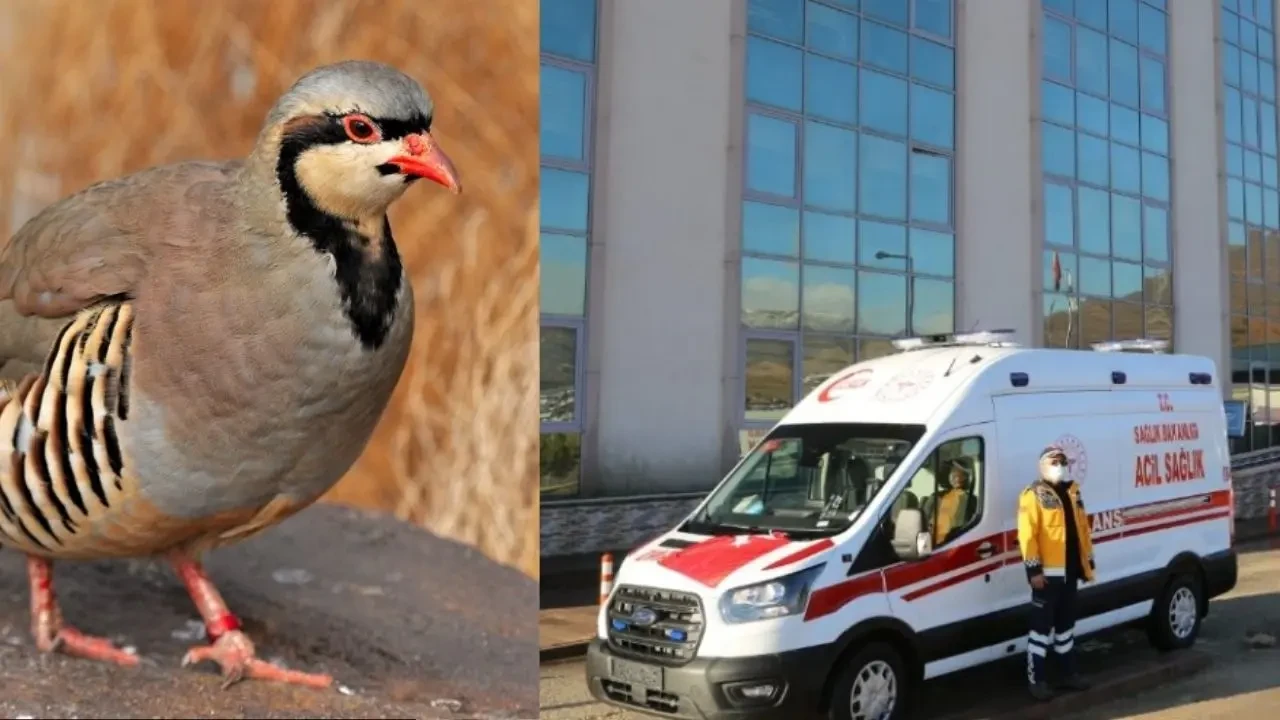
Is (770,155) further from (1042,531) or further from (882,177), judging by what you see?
(1042,531)

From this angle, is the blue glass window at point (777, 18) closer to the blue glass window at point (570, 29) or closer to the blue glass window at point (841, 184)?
the blue glass window at point (841, 184)

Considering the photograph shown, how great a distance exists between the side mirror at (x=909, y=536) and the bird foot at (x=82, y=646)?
5.10 m

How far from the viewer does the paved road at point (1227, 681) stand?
8.26 metres

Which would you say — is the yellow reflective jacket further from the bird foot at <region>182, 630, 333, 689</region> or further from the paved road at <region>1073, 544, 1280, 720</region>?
the bird foot at <region>182, 630, 333, 689</region>

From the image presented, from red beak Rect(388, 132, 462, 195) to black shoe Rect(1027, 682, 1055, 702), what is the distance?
21.6 ft

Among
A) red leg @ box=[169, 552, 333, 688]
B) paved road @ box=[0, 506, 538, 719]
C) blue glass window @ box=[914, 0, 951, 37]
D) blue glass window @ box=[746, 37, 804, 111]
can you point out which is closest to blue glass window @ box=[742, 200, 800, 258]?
blue glass window @ box=[746, 37, 804, 111]

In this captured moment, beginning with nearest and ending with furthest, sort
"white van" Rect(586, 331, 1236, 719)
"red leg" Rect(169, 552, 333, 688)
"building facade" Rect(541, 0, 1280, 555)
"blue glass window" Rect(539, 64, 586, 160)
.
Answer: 1. "red leg" Rect(169, 552, 333, 688)
2. "white van" Rect(586, 331, 1236, 719)
3. "blue glass window" Rect(539, 64, 586, 160)
4. "building facade" Rect(541, 0, 1280, 555)

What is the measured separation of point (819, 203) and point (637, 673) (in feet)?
33.6

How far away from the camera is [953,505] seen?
7855 mm

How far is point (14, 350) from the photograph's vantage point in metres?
2.95

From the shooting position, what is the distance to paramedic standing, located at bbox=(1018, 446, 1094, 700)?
7.94m

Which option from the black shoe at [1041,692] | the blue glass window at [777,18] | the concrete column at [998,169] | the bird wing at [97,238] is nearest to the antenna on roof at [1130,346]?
the black shoe at [1041,692]

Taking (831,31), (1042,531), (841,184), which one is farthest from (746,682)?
(831,31)

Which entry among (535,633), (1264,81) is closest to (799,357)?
(535,633)
